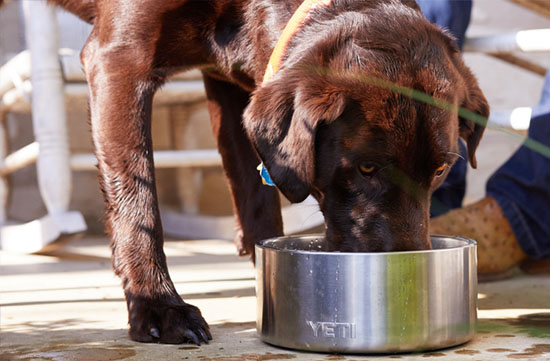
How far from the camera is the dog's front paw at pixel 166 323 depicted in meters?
1.40

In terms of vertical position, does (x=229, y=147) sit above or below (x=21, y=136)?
below

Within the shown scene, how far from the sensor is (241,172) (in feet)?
6.73

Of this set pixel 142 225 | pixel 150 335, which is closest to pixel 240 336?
pixel 150 335

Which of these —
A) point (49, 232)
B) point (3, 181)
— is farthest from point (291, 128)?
point (3, 181)

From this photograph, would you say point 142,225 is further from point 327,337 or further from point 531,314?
point 531,314

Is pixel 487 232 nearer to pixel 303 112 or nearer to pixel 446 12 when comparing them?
pixel 446 12

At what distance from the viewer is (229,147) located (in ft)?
6.81

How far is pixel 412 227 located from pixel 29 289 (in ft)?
3.83

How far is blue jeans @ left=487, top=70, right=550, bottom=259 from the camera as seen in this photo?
214 cm

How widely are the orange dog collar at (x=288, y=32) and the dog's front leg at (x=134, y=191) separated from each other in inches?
12.1

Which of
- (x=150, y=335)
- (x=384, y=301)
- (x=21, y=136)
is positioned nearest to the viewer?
(x=384, y=301)

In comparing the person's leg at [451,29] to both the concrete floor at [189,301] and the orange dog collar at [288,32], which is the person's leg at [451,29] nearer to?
the concrete floor at [189,301]

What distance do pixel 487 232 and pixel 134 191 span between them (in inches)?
39.7

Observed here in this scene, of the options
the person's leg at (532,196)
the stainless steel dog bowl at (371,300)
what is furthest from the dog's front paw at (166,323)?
the person's leg at (532,196)
